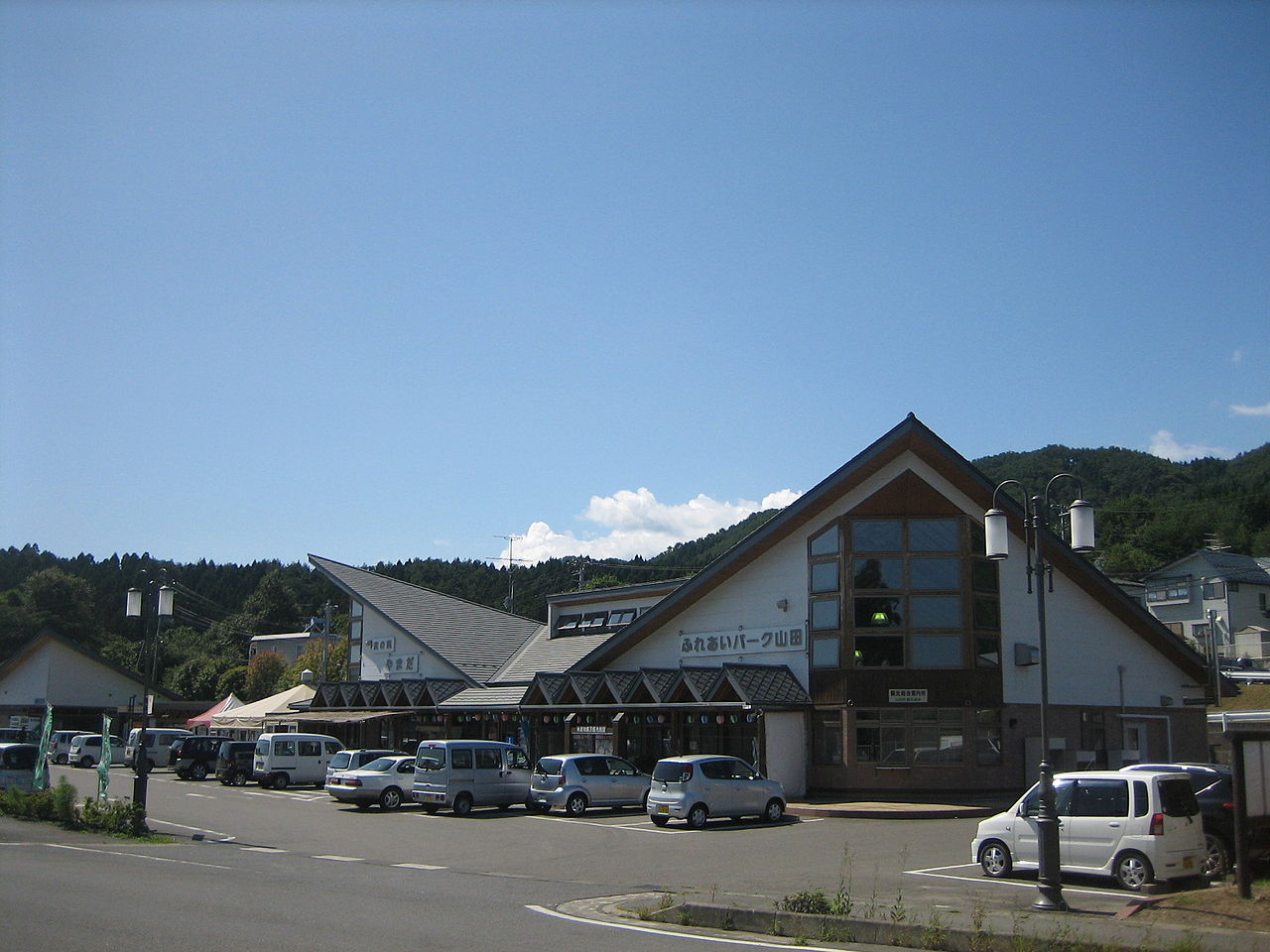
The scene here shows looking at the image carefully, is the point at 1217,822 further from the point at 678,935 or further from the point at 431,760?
the point at 431,760

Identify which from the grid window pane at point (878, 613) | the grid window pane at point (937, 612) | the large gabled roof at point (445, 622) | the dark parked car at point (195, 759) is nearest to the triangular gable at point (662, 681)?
the grid window pane at point (878, 613)

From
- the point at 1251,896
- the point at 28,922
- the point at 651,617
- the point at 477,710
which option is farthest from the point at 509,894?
the point at 477,710

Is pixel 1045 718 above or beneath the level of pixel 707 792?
above

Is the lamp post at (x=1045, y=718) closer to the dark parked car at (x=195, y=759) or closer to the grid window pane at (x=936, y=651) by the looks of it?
the grid window pane at (x=936, y=651)

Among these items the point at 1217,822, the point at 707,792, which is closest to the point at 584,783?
the point at 707,792

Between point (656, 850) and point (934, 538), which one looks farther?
point (934, 538)

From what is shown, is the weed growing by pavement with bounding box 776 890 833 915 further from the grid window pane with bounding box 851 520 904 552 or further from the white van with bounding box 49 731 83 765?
the white van with bounding box 49 731 83 765

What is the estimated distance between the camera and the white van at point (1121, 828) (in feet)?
47.8

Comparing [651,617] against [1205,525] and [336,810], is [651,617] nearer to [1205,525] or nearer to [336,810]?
[336,810]

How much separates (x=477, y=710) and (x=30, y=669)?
43.2 metres

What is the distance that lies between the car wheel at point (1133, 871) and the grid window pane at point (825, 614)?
16.3 m

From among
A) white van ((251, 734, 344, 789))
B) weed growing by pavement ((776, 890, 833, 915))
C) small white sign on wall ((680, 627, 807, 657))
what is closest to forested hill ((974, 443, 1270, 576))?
small white sign on wall ((680, 627, 807, 657))

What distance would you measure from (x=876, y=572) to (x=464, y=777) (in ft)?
41.2

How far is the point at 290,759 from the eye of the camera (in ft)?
126
